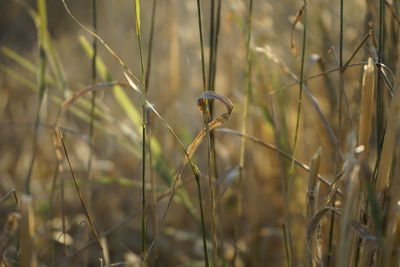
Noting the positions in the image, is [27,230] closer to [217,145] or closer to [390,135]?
[390,135]

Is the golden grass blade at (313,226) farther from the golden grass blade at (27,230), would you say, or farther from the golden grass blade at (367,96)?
the golden grass blade at (27,230)

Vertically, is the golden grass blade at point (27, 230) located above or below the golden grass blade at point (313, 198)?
below

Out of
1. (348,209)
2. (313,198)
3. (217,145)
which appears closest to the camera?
(348,209)

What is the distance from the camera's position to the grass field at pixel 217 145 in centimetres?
69

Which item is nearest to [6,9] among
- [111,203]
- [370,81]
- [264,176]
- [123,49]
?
[123,49]

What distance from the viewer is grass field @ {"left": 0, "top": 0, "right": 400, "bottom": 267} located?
2.25 ft

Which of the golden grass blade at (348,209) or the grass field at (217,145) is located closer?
the golden grass blade at (348,209)

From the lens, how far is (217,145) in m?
1.53

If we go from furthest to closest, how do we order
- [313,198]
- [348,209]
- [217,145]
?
[217,145] → [313,198] → [348,209]

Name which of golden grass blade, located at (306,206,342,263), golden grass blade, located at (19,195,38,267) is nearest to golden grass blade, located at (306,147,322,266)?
golden grass blade, located at (306,206,342,263)

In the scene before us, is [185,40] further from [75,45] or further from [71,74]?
[75,45]

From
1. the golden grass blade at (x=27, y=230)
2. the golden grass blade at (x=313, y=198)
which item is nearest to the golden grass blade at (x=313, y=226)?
the golden grass blade at (x=313, y=198)

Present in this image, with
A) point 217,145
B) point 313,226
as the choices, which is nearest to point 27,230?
point 313,226

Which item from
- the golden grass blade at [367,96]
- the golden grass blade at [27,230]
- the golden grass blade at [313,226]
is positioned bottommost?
the golden grass blade at [27,230]
